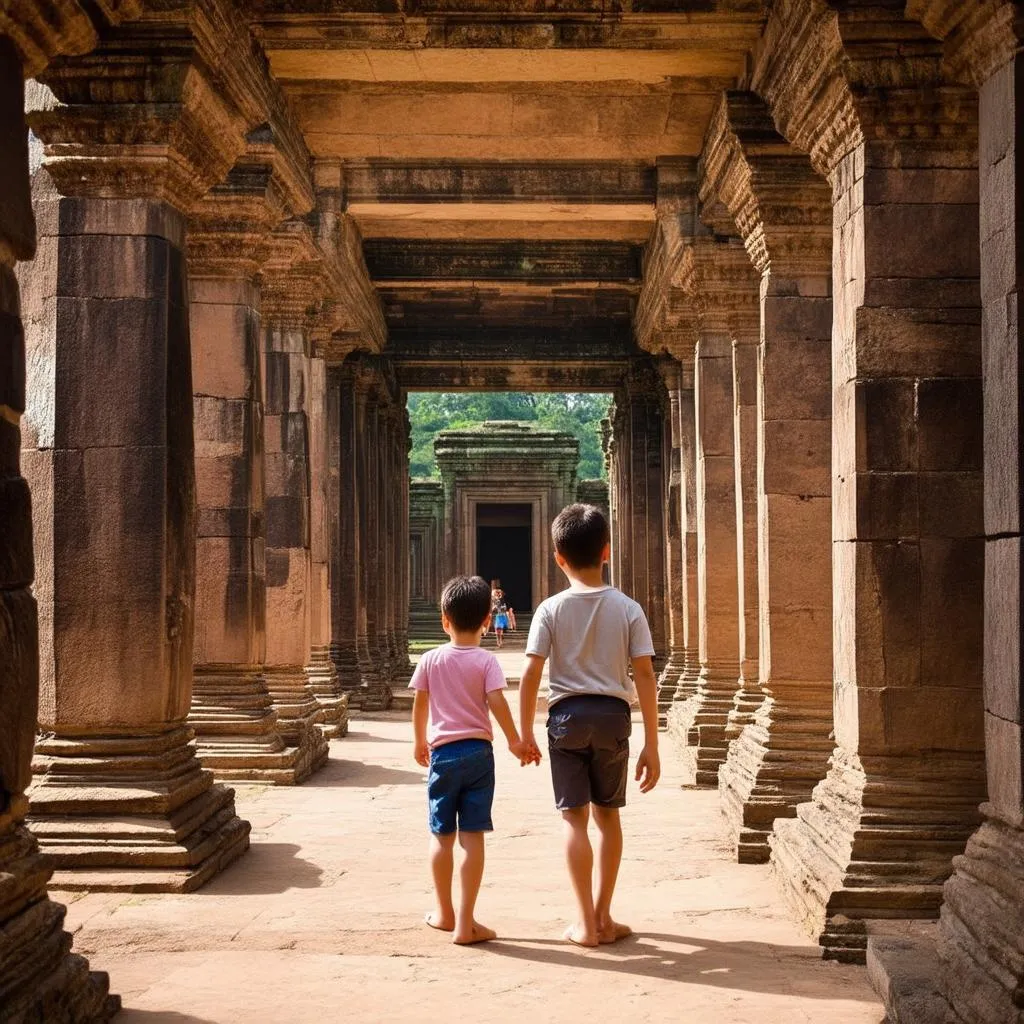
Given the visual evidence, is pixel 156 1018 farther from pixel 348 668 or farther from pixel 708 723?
pixel 348 668

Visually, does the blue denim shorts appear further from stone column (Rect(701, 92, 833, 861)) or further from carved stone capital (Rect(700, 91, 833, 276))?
carved stone capital (Rect(700, 91, 833, 276))

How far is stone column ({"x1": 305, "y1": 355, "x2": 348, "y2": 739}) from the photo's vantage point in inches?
627

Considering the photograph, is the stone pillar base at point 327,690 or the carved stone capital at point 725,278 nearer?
the carved stone capital at point 725,278

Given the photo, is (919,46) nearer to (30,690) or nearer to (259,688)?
(30,690)

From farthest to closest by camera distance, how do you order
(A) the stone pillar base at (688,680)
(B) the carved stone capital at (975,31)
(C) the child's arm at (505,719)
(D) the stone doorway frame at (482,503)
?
(D) the stone doorway frame at (482,503)
(A) the stone pillar base at (688,680)
(C) the child's arm at (505,719)
(B) the carved stone capital at (975,31)

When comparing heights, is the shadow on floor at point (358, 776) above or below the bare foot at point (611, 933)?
below

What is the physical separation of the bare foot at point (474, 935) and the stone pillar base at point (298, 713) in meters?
5.66

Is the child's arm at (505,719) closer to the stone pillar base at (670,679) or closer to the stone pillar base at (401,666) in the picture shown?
the stone pillar base at (670,679)

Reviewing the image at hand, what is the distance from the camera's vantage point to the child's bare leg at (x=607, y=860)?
20.0 ft

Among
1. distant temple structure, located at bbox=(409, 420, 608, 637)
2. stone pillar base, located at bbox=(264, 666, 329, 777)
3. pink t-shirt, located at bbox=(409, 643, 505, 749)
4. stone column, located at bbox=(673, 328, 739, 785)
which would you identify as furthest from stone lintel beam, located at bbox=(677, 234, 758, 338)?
distant temple structure, located at bbox=(409, 420, 608, 637)

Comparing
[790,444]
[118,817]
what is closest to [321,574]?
[790,444]

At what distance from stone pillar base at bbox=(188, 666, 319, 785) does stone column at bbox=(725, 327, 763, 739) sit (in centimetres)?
340

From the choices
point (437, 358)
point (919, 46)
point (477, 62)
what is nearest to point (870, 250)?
point (919, 46)

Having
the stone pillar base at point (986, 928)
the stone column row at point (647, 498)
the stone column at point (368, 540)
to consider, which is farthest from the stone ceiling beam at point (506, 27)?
the stone column row at point (647, 498)
